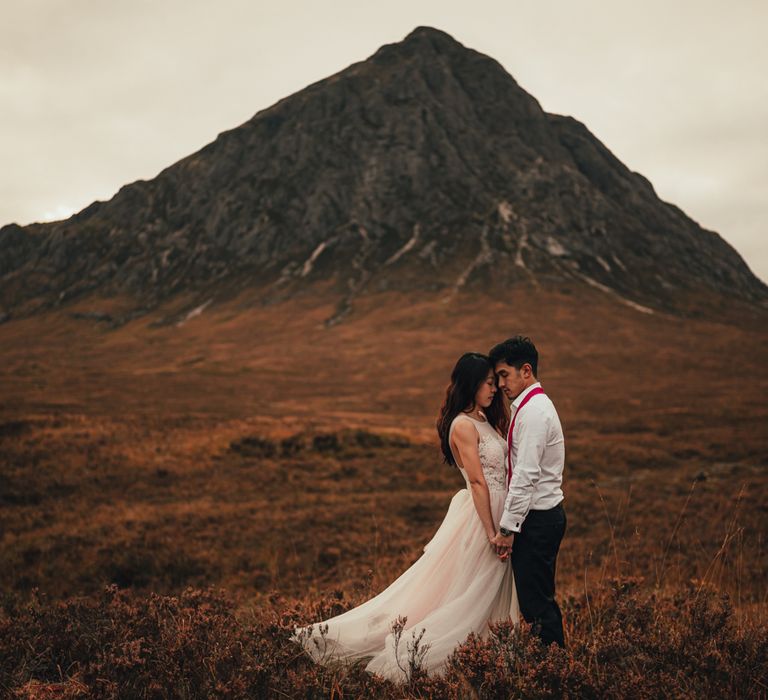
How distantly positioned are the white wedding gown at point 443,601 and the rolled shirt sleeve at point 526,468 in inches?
17.1

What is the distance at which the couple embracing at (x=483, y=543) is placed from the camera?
428cm

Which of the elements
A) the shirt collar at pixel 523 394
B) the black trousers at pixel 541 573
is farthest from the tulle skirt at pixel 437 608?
the shirt collar at pixel 523 394

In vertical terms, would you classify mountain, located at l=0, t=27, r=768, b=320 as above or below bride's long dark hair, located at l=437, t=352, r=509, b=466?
above

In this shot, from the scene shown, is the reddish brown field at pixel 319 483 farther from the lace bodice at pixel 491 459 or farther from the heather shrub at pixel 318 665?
the lace bodice at pixel 491 459

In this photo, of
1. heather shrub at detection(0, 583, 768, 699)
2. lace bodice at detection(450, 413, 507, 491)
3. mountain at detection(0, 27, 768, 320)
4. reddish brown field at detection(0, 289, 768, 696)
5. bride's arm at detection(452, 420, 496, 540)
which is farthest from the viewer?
mountain at detection(0, 27, 768, 320)

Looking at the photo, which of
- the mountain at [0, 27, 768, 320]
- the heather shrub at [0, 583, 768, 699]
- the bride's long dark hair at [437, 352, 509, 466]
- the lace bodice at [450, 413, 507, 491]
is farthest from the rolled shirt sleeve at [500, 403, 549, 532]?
the mountain at [0, 27, 768, 320]

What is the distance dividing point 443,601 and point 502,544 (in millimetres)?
846

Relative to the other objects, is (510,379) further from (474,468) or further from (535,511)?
(535,511)

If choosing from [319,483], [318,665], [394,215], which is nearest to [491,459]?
[318,665]

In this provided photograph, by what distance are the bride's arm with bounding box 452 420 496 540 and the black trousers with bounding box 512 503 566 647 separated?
1.07 feet

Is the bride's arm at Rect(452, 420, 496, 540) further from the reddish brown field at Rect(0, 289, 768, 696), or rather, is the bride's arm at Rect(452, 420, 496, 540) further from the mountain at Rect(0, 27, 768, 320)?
the mountain at Rect(0, 27, 768, 320)

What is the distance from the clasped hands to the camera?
4.32 m

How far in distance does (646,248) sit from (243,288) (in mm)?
101236

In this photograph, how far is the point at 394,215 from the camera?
14325 cm
